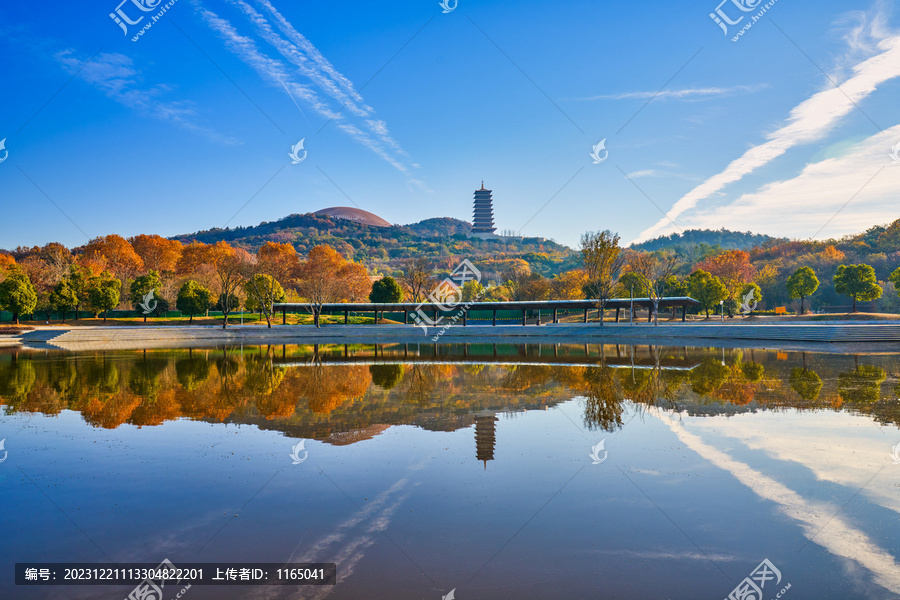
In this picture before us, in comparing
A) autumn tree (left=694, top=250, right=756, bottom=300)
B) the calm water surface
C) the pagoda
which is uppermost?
the pagoda

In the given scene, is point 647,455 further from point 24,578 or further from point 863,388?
point 863,388

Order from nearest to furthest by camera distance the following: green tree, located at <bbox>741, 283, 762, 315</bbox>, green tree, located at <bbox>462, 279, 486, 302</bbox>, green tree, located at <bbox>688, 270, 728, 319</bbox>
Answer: green tree, located at <bbox>688, 270, 728, 319</bbox> → green tree, located at <bbox>741, 283, 762, 315</bbox> → green tree, located at <bbox>462, 279, 486, 302</bbox>

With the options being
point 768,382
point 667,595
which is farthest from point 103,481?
point 768,382

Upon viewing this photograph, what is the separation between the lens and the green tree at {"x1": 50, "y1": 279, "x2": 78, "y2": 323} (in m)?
53.0

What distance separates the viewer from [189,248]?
270 ft

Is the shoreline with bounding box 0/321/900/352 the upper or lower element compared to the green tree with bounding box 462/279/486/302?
lower

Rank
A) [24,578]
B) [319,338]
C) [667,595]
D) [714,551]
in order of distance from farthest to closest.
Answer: [319,338] → [714,551] → [24,578] → [667,595]

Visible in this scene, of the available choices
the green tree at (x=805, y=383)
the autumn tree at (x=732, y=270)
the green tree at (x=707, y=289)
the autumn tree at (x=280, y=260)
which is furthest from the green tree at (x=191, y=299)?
the autumn tree at (x=732, y=270)

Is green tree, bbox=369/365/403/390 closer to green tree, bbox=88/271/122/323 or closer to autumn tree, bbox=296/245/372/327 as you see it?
green tree, bbox=88/271/122/323

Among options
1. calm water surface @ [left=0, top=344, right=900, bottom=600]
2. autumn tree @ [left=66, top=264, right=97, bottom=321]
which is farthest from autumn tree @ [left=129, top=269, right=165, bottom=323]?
calm water surface @ [left=0, top=344, right=900, bottom=600]

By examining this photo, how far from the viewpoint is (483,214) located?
7490 inches

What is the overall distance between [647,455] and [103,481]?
8.70 metres

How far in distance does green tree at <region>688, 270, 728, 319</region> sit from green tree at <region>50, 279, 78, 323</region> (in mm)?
69057

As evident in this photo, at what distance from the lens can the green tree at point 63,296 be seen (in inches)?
2085
